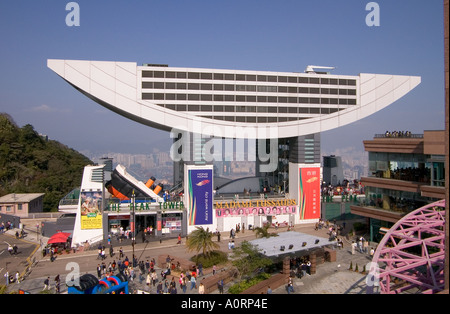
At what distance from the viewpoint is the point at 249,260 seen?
2636 cm

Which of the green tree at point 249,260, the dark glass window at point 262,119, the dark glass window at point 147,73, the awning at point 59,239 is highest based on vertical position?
the dark glass window at point 147,73

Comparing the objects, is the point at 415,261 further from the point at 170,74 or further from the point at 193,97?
the point at 170,74

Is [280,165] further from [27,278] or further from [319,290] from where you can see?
[27,278]

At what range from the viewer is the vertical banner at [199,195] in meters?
42.0

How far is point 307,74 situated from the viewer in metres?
45.9

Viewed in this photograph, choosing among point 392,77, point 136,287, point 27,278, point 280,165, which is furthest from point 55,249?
point 392,77

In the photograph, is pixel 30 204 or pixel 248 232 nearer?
pixel 248 232

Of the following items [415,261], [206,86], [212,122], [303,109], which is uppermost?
[206,86]

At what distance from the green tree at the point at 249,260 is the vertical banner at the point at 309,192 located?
20948 millimetres

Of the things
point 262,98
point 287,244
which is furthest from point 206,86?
point 287,244

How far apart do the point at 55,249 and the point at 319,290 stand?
24.6 m

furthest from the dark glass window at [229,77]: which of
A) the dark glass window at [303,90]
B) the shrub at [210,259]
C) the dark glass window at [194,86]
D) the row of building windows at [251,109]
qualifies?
the shrub at [210,259]

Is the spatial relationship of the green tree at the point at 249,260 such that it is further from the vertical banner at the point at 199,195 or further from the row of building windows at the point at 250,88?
the row of building windows at the point at 250,88

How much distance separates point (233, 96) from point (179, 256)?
1912 cm
